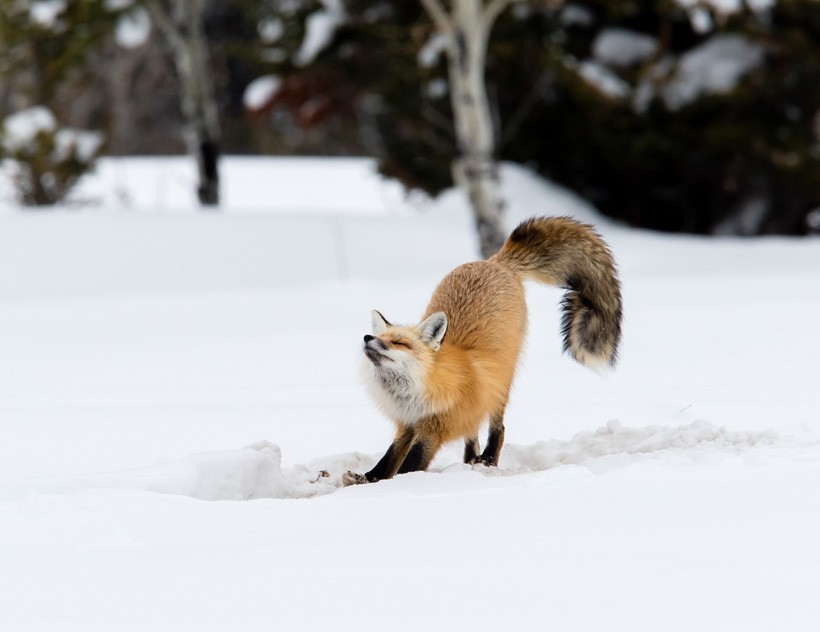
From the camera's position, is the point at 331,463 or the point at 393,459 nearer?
the point at 393,459

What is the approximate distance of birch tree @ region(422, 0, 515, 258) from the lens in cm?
1026

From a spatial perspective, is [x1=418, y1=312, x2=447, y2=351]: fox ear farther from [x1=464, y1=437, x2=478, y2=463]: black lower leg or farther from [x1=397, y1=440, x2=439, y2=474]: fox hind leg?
[x1=464, y1=437, x2=478, y2=463]: black lower leg


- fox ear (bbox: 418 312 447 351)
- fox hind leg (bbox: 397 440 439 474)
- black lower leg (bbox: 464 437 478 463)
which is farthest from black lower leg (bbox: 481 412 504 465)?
fox ear (bbox: 418 312 447 351)

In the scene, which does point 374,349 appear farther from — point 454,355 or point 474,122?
point 474,122

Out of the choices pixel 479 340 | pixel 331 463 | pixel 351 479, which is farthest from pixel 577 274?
pixel 351 479

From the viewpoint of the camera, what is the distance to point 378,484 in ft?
12.2

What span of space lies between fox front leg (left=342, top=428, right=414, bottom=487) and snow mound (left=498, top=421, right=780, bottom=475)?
39 cm

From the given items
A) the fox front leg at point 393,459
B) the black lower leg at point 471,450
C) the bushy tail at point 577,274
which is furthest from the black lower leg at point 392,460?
the bushy tail at point 577,274

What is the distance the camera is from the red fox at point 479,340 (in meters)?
4.03

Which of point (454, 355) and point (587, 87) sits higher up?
point (587, 87)

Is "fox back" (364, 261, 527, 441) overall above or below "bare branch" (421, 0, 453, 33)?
below

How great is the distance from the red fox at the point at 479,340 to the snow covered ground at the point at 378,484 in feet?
0.74

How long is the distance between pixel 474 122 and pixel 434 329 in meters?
6.80

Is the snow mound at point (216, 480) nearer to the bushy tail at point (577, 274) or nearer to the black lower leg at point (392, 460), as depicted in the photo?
the black lower leg at point (392, 460)
